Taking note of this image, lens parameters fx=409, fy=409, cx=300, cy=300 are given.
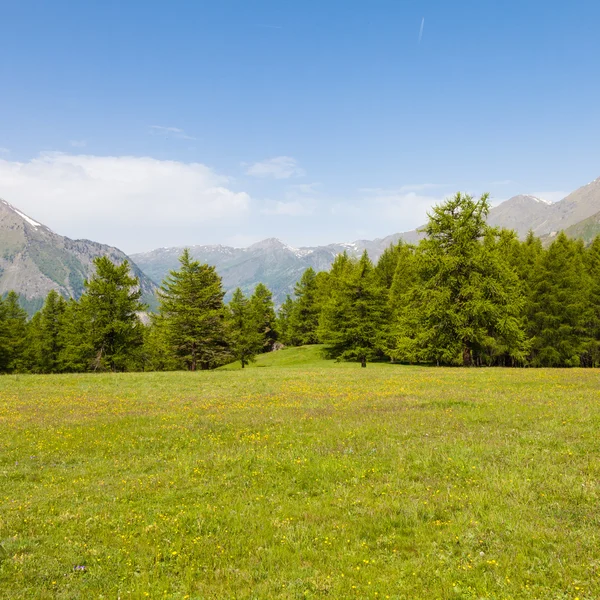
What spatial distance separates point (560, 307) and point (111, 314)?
56.1 m

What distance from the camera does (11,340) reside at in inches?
2655

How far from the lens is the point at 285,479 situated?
36.4ft

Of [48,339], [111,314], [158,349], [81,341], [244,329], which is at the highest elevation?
[111,314]

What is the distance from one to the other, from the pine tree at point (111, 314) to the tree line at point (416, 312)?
0.13 metres

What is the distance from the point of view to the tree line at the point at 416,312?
42.2 meters

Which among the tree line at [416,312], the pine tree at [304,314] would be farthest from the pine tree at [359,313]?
the pine tree at [304,314]

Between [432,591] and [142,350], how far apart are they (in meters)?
56.4

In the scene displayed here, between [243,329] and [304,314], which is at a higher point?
[304,314]

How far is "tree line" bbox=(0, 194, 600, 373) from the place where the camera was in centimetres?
4225

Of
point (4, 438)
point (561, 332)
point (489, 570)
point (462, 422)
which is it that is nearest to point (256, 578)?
point (489, 570)

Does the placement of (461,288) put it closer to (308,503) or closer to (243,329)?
(243,329)

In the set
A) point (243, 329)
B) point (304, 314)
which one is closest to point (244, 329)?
point (243, 329)

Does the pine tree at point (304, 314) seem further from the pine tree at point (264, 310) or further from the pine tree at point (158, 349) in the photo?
the pine tree at point (158, 349)

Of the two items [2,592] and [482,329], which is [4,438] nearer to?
[2,592]
